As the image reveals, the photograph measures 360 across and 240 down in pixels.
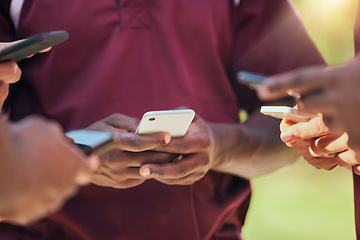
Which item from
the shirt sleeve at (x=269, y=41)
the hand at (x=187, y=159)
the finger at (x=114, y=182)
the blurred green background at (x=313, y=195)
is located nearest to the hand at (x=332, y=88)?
the hand at (x=187, y=159)

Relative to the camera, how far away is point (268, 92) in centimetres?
76

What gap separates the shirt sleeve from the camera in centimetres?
153

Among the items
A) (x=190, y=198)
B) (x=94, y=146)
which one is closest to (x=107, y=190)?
(x=190, y=198)

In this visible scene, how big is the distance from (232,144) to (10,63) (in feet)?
2.47

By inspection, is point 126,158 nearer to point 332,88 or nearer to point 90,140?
point 90,140

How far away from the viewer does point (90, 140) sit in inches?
36.9

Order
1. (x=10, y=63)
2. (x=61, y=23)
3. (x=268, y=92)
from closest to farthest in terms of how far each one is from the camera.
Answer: (x=268, y=92)
(x=10, y=63)
(x=61, y=23)

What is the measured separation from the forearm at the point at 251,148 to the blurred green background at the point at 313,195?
1772mm

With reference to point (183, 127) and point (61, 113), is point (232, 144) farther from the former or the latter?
point (61, 113)

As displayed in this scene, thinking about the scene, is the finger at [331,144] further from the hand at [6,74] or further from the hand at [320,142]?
the hand at [6,74]

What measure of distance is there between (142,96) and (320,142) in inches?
22.0

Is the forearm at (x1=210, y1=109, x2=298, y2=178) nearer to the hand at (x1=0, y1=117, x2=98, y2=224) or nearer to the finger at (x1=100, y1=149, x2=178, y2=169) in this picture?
the finger at (x1=100, y1=149, x2=178, y2=169)

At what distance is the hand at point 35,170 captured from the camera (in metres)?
0.59

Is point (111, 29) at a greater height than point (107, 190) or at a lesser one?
greater
